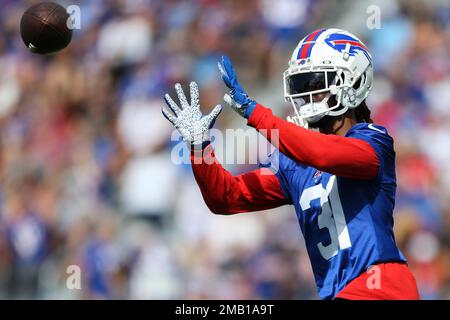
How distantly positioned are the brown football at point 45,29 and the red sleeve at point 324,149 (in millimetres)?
2088

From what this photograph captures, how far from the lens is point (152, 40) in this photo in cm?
895

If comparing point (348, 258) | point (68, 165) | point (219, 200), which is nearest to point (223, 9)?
point (68, 165)

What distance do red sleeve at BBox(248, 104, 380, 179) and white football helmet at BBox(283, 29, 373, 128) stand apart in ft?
1.04

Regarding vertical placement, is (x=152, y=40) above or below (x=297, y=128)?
above

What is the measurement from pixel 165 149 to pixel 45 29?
8.61ft

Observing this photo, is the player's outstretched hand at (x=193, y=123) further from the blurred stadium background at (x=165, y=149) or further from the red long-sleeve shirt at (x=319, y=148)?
the blurred stadium background at (x=165, y=149)

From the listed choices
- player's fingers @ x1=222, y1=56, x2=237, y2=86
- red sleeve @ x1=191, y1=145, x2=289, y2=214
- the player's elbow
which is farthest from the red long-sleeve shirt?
the player's elbow

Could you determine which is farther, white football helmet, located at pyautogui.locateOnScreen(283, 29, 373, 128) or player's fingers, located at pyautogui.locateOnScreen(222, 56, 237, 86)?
white football helmet, located at pyautogui.locateOnScreen(283, 29, 373, 128)

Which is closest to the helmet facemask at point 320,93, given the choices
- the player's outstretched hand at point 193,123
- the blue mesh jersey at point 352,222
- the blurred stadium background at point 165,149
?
the blue mesh jersey at point 352,222

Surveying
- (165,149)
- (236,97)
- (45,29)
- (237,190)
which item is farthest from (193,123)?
(165,149)

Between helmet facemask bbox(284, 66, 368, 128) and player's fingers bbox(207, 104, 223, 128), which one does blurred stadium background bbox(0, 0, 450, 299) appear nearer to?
helmet facemask bbox(284, 66, 368, 128)

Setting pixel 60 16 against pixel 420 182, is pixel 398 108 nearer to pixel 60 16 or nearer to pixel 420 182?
pixel 420 182

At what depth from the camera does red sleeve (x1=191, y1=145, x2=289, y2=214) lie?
13.9ft

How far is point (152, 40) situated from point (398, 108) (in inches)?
117
